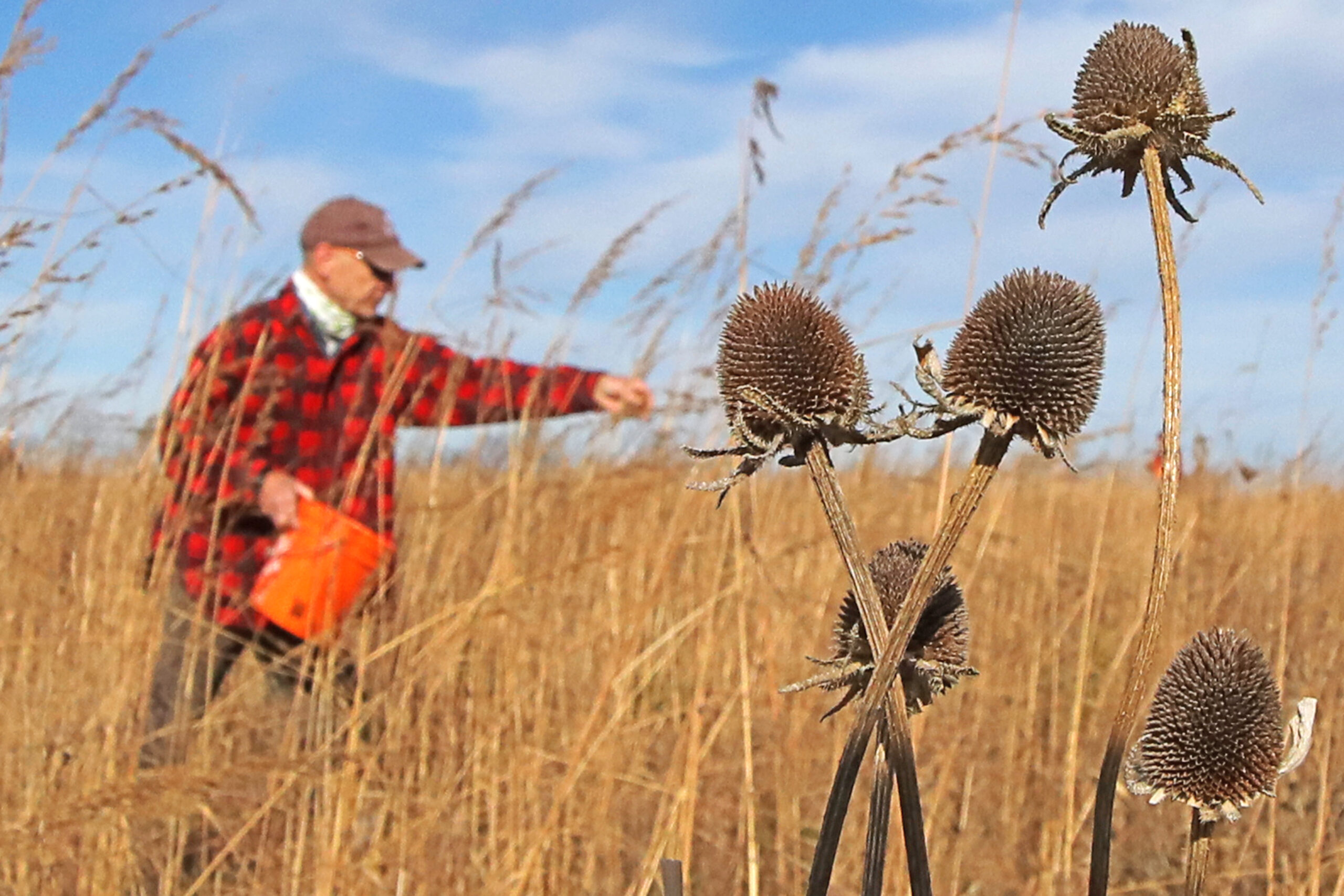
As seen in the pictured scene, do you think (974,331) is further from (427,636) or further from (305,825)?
(427,636)

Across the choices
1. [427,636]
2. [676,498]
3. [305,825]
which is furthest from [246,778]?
[676,498]

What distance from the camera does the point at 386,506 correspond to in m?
3.03

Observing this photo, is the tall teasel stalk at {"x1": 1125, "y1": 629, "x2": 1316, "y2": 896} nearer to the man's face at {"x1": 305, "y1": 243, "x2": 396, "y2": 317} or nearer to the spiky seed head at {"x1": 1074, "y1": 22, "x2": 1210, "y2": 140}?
the spiky seed head at {"x1": 1074, "y1": 22, "x2": 1210, "y2": 140}

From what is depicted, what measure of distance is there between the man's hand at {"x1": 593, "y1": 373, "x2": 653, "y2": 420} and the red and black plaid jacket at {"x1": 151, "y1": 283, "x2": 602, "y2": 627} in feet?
0.09

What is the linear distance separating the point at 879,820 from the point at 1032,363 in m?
0.29

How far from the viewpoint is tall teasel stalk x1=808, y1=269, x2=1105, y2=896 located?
0.66m

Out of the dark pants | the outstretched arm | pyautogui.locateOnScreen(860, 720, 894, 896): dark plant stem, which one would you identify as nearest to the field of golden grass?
the dark pants

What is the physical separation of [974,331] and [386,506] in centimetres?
243

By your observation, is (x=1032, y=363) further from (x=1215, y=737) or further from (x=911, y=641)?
(x=1215, y=737)

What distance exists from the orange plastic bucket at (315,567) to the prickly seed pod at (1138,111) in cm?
194

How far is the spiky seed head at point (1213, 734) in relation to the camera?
0.83 m

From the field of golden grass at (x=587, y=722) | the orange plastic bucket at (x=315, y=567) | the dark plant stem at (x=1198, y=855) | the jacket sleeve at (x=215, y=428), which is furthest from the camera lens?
the orange plastic bucket at (x=315, y=567)

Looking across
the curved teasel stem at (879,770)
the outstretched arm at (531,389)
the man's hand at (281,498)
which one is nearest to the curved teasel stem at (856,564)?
the curved teasel stem at (879,770)

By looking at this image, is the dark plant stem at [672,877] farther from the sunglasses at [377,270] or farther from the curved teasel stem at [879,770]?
the sunglasses at [377,270]
